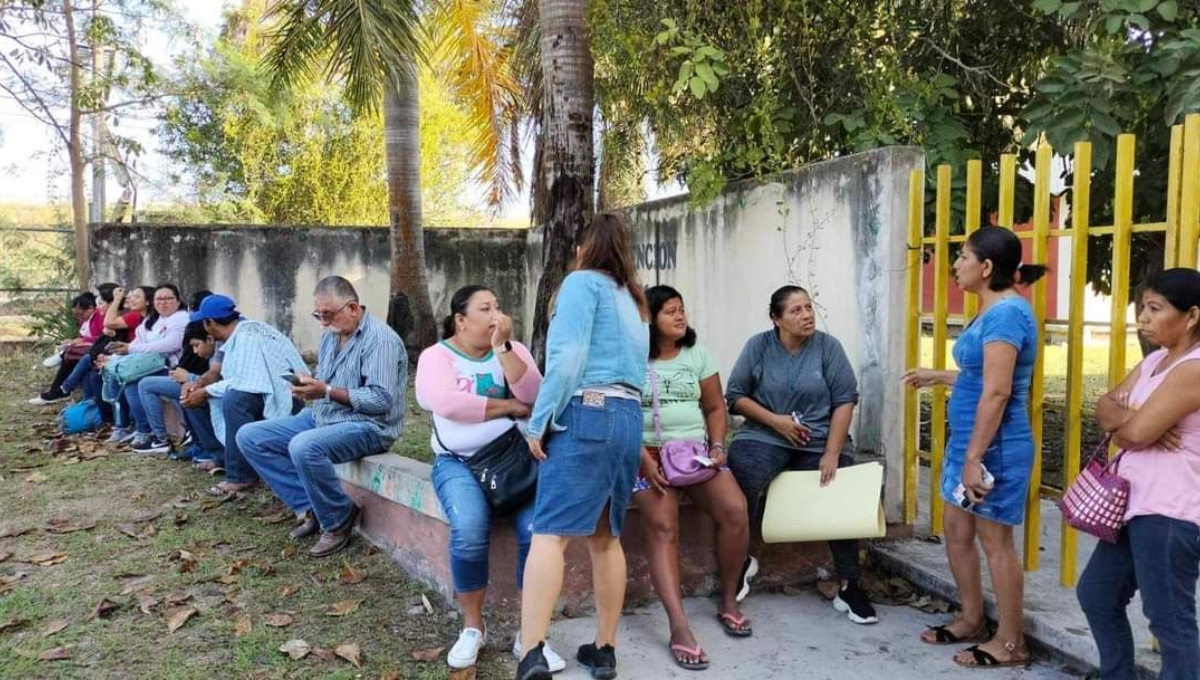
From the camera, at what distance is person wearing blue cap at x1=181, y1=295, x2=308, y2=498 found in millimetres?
5723

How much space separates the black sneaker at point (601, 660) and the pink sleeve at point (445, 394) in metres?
1.01

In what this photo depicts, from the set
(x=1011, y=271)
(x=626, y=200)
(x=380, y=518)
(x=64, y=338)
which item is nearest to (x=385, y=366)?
(x=380, y=518)

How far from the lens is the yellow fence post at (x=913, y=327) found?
451 cm

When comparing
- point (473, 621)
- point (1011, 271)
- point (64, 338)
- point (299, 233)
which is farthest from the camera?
point (64, 338)

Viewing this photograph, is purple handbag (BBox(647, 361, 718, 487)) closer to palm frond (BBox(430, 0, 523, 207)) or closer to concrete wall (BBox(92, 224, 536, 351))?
concrete wall (BBox(92, 224, 536, 351))

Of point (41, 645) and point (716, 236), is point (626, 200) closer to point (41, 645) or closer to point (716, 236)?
point (716, 236)

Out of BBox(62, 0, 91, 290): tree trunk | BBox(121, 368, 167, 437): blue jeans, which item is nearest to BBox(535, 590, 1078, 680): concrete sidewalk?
BBox(121, 368, 167, 437): blue jeans

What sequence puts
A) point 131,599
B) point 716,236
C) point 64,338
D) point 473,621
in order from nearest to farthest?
point 473,621
point 131,599
point 716,236
point 64,338

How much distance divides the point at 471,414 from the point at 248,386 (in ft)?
8.22

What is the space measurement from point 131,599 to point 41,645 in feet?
1.63

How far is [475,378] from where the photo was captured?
394 centimetres

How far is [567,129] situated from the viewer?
18.7 ft

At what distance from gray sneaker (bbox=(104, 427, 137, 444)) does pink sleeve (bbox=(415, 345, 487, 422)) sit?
4.95 metres

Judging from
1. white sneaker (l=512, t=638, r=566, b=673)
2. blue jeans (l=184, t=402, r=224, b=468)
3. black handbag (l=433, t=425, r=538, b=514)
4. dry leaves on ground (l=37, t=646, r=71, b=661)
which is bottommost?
dry leaves on ground (l=37, t=646, r=71, b=661)
